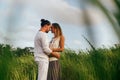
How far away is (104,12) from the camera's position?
0.71 feet

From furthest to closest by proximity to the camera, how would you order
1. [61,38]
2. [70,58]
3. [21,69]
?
[21,69]
[70,58]
[61,38]

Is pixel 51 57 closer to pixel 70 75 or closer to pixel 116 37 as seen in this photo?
pixel 70 75

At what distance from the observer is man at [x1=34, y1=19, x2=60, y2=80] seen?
1.38 m

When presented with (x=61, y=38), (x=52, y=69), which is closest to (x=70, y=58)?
(x=52, y=69)

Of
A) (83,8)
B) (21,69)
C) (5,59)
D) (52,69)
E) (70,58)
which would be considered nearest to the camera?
(83,8)

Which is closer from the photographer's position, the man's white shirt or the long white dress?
the man's white shirt

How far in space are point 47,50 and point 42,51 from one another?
45 millimetres

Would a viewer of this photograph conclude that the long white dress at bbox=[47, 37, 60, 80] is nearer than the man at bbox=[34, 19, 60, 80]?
No

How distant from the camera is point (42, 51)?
146cm

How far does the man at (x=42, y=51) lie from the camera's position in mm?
1384

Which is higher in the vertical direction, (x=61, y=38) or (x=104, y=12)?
(x=61, y=38)

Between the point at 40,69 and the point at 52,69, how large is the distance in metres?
0.14

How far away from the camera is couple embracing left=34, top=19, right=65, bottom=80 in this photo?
4.59 feet

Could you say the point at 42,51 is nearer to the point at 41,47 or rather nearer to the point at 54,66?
the point at 41,47
